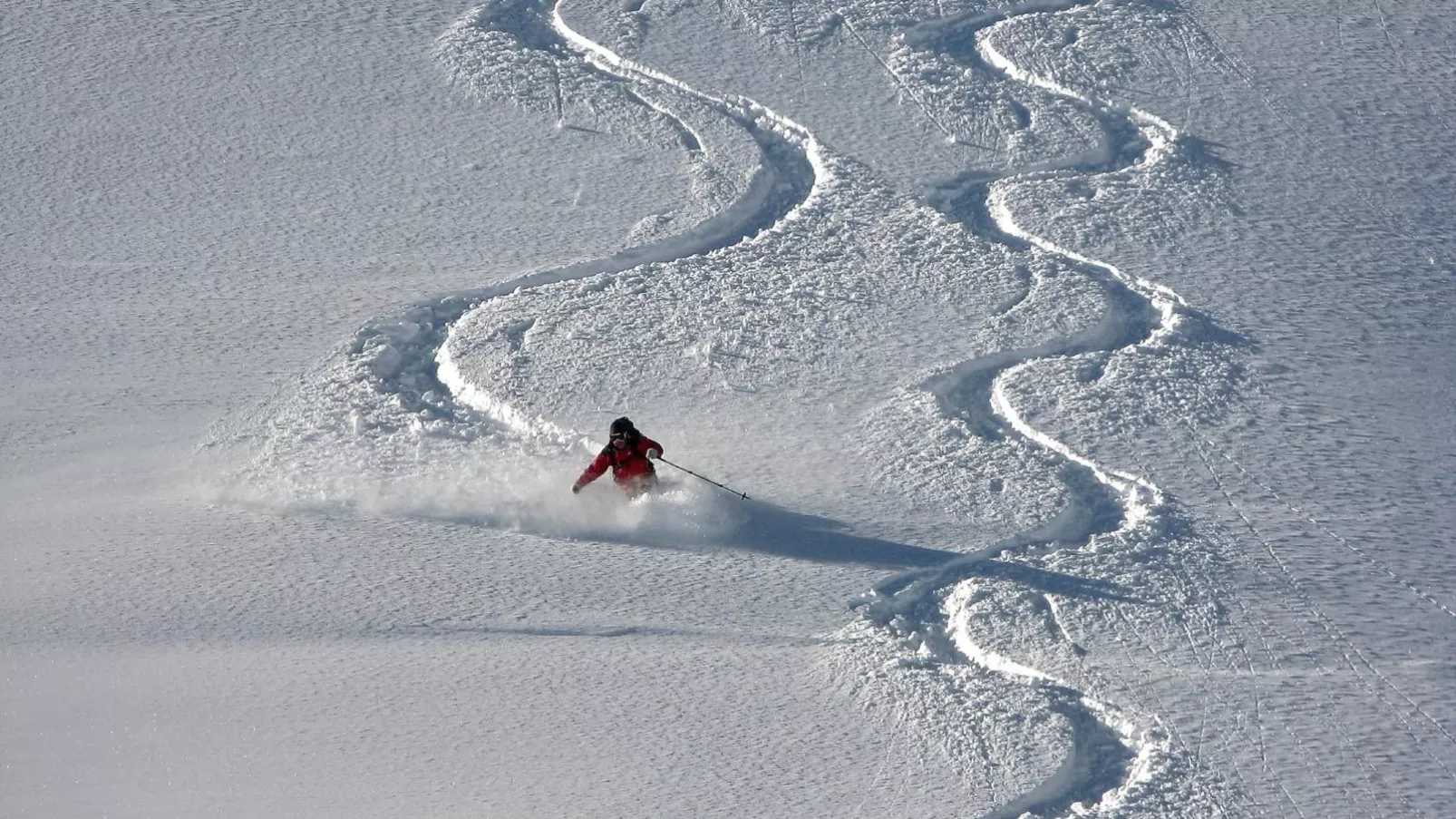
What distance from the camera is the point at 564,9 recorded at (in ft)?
41.8

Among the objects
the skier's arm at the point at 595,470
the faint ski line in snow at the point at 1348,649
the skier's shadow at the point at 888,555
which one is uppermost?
the skier's arm at the point at 595,470

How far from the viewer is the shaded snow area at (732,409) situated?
617 cm

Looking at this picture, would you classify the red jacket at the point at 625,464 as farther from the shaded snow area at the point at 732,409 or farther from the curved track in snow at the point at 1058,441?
the curved track in snow at the point at 1058,441

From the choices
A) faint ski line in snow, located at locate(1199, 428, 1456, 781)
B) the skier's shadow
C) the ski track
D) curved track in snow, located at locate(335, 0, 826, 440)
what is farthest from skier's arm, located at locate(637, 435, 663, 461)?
faint ski line in snow, located at locate(1199, 428, 1456, 781)

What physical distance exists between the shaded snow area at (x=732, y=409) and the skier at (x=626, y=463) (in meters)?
0.11

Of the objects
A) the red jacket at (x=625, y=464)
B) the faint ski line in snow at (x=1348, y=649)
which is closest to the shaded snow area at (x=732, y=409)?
the faint ski line in snow at (x=1348, y=649)

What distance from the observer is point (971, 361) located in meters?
9.09

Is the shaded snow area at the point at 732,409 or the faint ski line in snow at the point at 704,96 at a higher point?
the faint ski line in snow at the point at 704,96

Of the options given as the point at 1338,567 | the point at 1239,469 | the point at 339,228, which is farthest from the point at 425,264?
the point at 1338,567

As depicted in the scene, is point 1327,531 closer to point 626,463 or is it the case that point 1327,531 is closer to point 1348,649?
point 1348,649

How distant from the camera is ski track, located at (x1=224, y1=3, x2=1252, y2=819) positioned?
6250 mm

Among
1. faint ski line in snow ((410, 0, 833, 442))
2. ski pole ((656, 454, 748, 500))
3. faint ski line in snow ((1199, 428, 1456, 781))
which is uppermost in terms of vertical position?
faint ski line in snow ((410, 0, 833, 442))

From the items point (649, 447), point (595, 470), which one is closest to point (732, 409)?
point (649, 447)

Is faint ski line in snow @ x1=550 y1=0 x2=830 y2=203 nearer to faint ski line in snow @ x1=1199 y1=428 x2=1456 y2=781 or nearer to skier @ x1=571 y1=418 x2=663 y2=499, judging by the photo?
skier @ x1=571 y1=418 x2=663 y2=499
